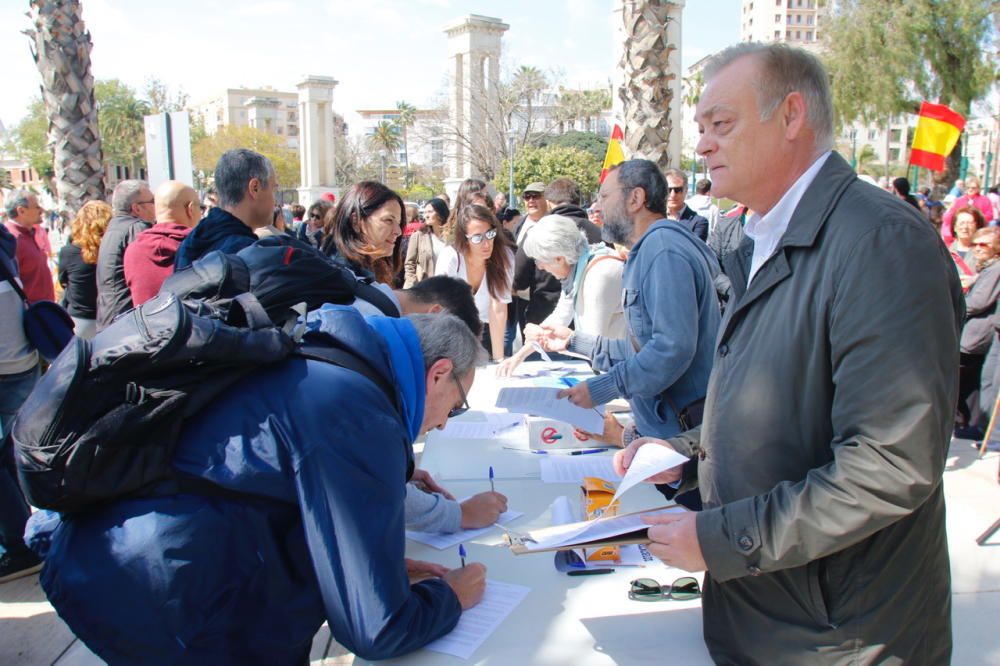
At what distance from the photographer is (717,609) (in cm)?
142

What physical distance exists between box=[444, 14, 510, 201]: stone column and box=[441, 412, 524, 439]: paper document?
102ft

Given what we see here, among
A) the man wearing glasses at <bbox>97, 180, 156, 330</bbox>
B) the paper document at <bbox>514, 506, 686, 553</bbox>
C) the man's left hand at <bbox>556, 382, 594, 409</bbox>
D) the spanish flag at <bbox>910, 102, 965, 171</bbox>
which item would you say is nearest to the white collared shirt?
the paper document at <bbox>514, 506, 686, 553</bbox>

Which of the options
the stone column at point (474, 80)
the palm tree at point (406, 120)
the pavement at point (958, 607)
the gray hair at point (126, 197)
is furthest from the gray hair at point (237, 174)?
the palm tree at point (406, 120)

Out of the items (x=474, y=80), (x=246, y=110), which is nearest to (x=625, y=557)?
(x=474, y=80)

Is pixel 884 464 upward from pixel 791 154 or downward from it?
downward

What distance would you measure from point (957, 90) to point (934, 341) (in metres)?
25.1

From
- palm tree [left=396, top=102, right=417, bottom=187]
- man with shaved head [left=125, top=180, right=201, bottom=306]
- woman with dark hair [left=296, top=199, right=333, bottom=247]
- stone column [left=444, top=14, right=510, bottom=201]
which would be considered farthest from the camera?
palm tree [left=396, top=102, right=417, bottom=187]

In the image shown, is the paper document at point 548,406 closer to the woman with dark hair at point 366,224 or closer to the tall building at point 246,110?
the woman with dark hair at point 366,224

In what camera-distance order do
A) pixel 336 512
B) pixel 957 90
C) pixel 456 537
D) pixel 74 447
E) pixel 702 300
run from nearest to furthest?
pixel 74 447 < pixel 336 512 < pixel 456 537 < pixel 702 300 < pixel 957 90

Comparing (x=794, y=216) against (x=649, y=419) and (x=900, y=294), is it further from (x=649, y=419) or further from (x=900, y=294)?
(x=649, y=419)

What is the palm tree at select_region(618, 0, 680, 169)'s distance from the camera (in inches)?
286

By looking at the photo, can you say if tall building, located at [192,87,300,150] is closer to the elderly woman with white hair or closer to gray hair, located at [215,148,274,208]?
gray hair, located at [215,148,274,208]

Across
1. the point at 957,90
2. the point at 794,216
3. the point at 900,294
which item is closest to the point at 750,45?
the point at 794,216

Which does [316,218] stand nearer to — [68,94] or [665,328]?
[68,94]
